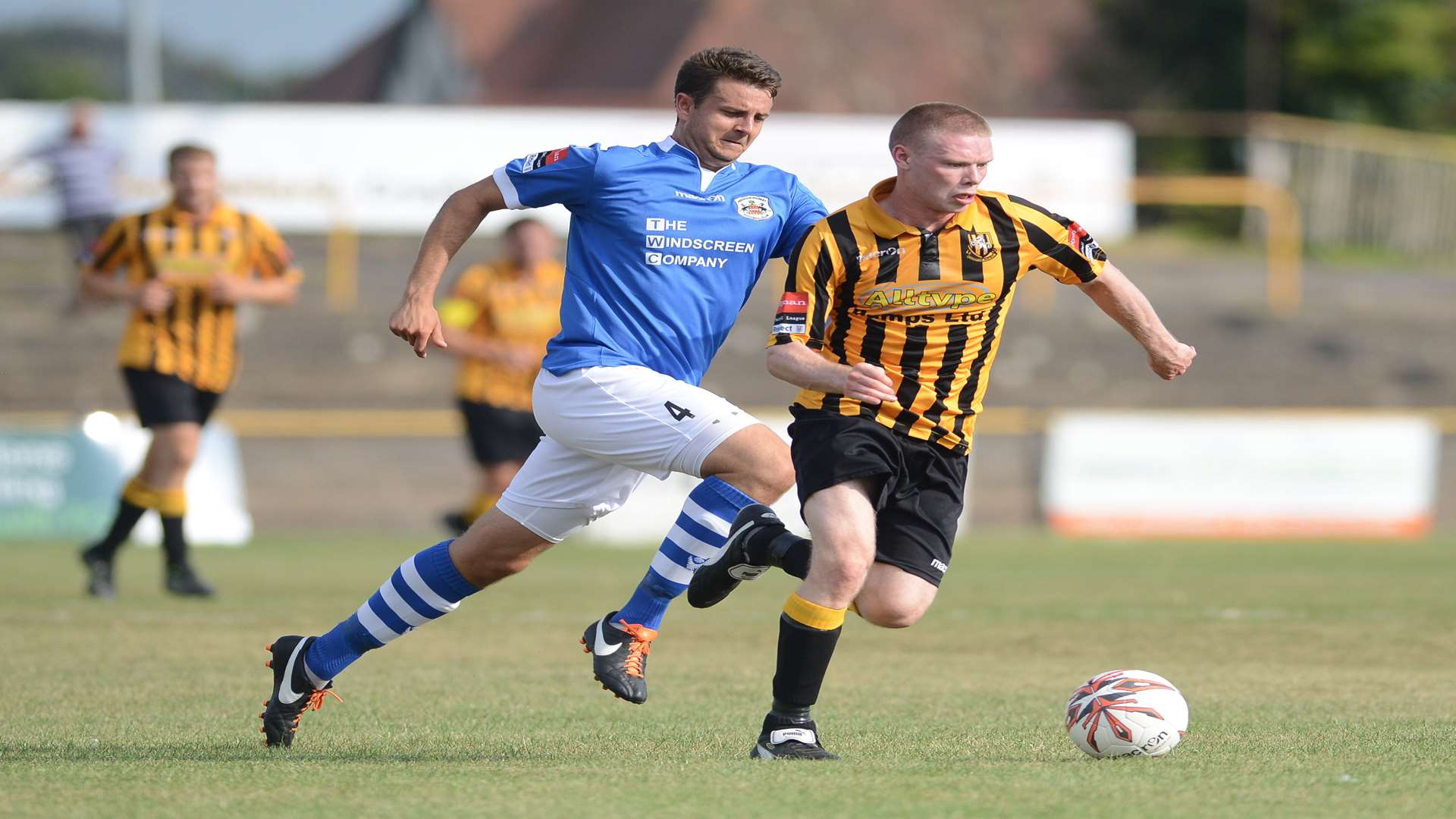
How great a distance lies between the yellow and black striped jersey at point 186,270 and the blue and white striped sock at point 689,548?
5.17m

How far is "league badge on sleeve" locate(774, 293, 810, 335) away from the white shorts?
394 millimetres

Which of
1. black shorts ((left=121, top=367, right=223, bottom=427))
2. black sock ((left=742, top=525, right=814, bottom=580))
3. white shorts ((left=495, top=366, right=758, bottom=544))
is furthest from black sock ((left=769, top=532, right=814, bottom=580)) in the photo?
black shorts ((left=121, top=367, right=223, bottom=427))

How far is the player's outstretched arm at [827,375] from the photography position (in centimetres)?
490

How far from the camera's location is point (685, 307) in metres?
5.57

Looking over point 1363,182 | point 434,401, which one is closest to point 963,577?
point 434,401

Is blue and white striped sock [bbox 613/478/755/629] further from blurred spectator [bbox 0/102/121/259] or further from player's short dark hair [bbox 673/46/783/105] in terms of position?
blurred spectator [bbox 0/102/121/259]

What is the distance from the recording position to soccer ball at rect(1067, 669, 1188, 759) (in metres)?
5.12

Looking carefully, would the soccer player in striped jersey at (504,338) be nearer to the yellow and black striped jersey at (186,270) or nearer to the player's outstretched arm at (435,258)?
the yellow and black striped jersey at (186,270)

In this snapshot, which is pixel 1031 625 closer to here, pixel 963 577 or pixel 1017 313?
pixel 963 577

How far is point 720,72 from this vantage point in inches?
218

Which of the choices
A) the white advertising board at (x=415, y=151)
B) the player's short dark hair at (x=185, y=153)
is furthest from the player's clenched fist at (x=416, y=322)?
the white advertising board at (x=415, y=151)

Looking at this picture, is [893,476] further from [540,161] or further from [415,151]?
[415,151]

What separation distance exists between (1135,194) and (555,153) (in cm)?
2333

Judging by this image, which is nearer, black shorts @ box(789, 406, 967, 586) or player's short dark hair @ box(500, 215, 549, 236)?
black shorts @ box(789, 406, 967, 586)
